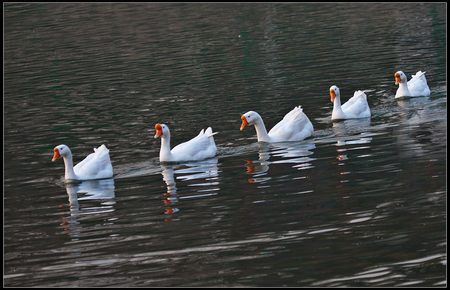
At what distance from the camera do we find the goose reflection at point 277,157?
872 inches

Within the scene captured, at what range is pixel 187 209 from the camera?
1942 centimetres

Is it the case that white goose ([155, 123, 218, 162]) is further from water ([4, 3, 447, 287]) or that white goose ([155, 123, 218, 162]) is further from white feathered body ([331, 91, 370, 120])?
white feathered body ([331, 91, 370, 120])

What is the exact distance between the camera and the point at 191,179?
22.4 metres

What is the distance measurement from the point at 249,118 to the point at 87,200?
19.1ft

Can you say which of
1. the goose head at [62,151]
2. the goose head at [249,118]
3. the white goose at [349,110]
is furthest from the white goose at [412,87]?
the goose head at [62,151]

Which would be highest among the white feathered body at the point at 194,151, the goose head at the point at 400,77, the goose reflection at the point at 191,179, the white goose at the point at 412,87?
the goose head at the point at 400,77

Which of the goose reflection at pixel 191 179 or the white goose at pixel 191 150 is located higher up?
the white goose at pixel 191 150

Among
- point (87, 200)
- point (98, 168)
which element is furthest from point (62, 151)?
point (87, 200)

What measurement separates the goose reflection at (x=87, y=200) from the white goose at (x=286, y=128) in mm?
4334

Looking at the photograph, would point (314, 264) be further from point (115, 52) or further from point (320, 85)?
point (115, 52)

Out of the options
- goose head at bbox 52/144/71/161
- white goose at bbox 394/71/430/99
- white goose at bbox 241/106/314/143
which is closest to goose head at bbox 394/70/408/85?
white goose at bbox 394/71/430/99

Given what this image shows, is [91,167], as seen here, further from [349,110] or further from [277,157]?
[349,110]

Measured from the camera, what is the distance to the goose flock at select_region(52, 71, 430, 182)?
2303 centimetres

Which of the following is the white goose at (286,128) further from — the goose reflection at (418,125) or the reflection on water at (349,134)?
the goose reflection at (418,125)
